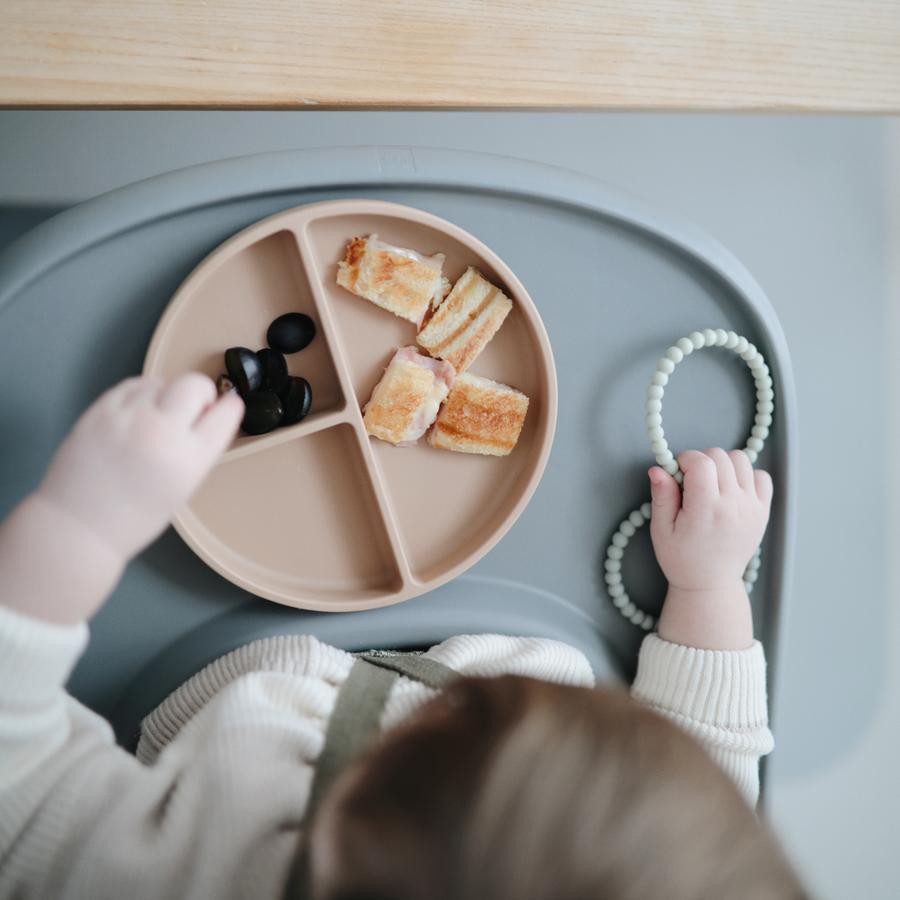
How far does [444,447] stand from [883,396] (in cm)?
52

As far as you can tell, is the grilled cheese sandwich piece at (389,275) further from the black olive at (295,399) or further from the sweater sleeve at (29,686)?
the sweater sleeve at (29,686)

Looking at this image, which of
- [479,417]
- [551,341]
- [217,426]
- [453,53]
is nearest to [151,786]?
[217,426]

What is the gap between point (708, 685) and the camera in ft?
2.36

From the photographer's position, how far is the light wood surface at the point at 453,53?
0.63m

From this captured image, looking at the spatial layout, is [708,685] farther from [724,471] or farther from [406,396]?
[406,396]

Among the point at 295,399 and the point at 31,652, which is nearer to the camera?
the point at 31,652

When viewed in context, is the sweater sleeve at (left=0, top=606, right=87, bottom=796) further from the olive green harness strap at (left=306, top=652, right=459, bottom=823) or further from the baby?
the olive green harness strap at (left=306, top=652, right=459, bottom=823)

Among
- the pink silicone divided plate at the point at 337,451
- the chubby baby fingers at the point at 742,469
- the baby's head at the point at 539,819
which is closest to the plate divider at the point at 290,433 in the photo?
the pink silicone divided plate at the point at 337,451

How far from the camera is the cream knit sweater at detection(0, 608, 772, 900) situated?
512 mm

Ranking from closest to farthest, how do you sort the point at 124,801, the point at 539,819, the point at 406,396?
the point at 539,819, the point at 124,801, the point at 406,396

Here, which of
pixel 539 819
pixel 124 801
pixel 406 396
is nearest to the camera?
pixel 539 819

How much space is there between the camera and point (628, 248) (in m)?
0.71

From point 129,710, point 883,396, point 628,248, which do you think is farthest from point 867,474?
point 129,710

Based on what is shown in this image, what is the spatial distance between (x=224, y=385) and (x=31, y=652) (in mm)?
231
